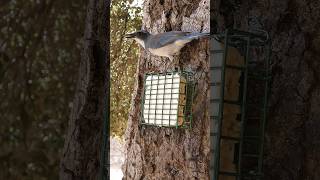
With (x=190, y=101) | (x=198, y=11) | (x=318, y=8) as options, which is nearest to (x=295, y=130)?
(x=318, y=8)

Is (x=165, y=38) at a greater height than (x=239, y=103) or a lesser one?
greater

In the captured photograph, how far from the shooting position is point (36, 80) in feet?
6.59

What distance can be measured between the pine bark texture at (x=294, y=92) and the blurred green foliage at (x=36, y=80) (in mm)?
1886

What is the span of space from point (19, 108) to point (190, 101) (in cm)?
330

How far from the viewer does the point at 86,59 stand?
2.10 meters

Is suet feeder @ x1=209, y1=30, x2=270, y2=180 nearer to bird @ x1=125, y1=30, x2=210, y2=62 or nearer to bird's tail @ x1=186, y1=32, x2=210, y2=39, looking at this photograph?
bird's tail @ x1=186, y1=32, x2=210, y2=39

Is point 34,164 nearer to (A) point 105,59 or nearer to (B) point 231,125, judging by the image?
(A) point 105,59

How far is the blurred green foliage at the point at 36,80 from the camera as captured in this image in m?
2.00

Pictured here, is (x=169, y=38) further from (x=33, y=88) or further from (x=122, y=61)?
(x=33, y=88)

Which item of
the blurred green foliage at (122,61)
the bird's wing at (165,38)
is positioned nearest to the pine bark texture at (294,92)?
the bird's wing at (165,38)

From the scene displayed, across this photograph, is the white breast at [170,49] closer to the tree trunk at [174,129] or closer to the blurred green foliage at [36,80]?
the tree trunk at [174,129]

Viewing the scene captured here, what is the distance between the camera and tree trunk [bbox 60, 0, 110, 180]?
2.07m

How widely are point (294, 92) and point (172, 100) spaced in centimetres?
169

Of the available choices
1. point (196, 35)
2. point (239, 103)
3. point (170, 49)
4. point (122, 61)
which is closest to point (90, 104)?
point (239, 103)
